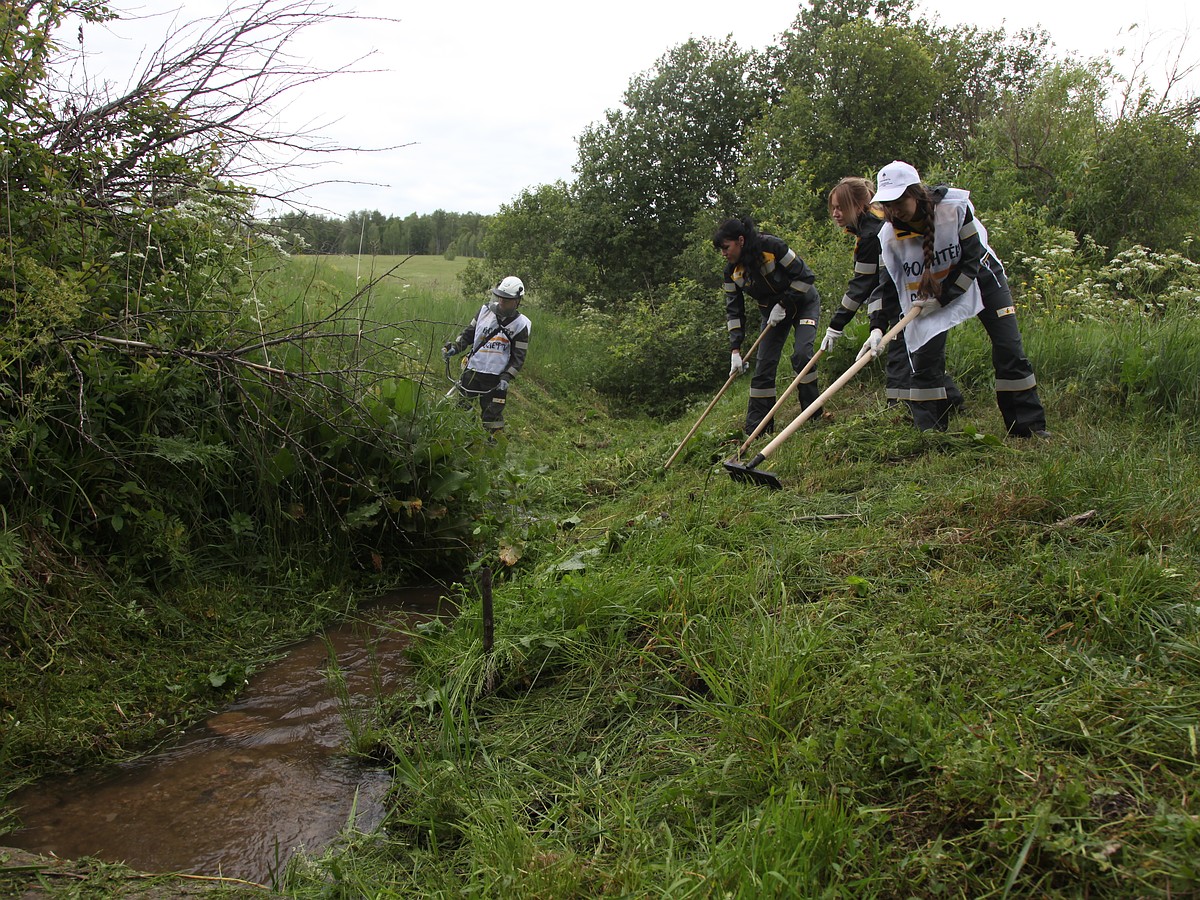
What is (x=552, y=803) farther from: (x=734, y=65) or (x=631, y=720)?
(x=734, y=65)

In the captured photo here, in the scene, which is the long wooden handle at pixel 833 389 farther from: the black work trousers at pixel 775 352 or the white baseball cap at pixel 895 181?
the black work trousers at pixel 775 352

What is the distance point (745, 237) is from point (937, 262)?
1.96 m

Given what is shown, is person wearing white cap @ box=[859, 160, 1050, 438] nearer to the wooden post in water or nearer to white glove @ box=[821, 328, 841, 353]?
white glove @ box=[821, 328, 841, 353]

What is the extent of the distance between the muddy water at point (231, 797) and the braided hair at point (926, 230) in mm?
4085

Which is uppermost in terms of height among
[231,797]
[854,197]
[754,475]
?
[854,197]

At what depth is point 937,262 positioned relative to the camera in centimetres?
496

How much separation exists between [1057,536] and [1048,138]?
671 inches

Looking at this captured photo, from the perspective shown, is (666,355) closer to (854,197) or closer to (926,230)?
(854,197)

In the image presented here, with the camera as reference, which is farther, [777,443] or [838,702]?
[777,443]

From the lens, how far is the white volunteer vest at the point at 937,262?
4836mm

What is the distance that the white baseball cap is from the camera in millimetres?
4680

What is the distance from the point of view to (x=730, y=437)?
6738mm

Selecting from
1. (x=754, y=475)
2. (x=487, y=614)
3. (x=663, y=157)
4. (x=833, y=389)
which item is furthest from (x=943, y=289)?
Answer: (x=663, y=157)

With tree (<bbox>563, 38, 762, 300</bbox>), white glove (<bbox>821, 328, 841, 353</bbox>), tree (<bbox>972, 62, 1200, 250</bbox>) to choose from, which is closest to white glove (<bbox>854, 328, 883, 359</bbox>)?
white glove (<bbox>821, 328, 841, 353</bbox>)
